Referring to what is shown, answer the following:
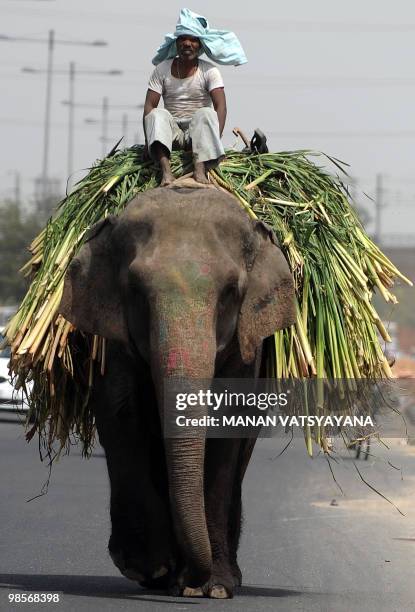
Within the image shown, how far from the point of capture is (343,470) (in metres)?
21.2

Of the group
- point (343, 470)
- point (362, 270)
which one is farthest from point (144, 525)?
point (343, 470)

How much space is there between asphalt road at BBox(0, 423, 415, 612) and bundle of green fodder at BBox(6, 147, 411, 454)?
0.79 metres

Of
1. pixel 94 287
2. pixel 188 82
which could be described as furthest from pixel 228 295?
pixel 188 82

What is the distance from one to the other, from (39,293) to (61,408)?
0.79m

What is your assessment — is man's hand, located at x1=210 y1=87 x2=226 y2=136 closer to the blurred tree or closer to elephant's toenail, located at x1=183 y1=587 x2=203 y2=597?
elephant's toenail, located at x1=183 y1=587 x2=203 y2=597

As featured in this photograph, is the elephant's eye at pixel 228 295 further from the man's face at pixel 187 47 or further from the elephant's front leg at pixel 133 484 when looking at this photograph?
the man's face at pixel 187 47

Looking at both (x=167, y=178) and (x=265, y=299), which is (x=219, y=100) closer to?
(x=167, y=178)

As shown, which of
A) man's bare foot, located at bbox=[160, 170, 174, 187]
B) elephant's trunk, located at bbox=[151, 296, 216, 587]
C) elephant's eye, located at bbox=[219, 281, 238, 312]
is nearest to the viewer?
elephant's trunk, located at bbox=[151, 296, 216, 587]

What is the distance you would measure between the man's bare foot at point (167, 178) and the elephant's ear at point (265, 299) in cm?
60

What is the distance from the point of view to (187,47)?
10.9m

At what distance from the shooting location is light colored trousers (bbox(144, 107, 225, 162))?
10539 mm

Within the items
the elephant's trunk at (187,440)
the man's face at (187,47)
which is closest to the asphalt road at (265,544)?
the elephant's trunk at (187,440)

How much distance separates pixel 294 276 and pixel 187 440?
1853mm

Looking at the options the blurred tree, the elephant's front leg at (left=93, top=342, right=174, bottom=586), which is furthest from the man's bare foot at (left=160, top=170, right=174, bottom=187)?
the blurred tree
